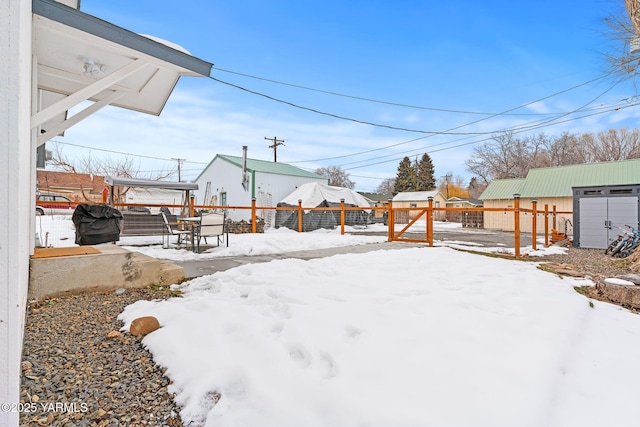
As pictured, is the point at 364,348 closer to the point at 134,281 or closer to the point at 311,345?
the point at 311,345

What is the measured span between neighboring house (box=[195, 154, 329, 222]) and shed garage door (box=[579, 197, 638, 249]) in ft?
43.6

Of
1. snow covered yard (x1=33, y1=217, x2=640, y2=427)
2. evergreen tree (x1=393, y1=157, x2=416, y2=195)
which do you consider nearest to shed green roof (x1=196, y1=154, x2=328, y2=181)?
snow covered yard (x1=33, y1=217, x2=640, y2=427)

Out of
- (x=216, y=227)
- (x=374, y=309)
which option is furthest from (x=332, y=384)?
(x=216, y=227)

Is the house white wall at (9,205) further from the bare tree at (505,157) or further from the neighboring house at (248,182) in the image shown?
the bare tree at (505,157)

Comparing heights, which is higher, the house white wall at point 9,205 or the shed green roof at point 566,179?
the shed green roof at point 566,179

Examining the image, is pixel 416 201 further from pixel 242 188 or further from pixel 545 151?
pixel 242 188

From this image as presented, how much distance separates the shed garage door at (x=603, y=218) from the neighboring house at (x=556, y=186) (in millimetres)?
4612

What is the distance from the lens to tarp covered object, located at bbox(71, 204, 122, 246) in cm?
522

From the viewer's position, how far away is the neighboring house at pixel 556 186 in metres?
15.1

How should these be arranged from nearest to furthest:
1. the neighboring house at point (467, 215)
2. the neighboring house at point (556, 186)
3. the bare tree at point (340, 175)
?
the neighboring house at point (556, 186) → the neighboring house at point (467, 215) → the bare tree at point (340, 175)

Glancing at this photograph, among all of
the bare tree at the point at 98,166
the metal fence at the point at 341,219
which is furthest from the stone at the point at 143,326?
the bare tree at the point at 98,166

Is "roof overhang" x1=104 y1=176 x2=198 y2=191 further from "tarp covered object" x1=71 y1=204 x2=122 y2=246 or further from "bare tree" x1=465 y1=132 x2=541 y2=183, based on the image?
"bare tree" x1=465 y1=132 x2=541 y2=183

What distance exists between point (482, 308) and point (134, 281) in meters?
3.61

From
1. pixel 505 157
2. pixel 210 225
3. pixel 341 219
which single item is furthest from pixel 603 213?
pixel 505 157
